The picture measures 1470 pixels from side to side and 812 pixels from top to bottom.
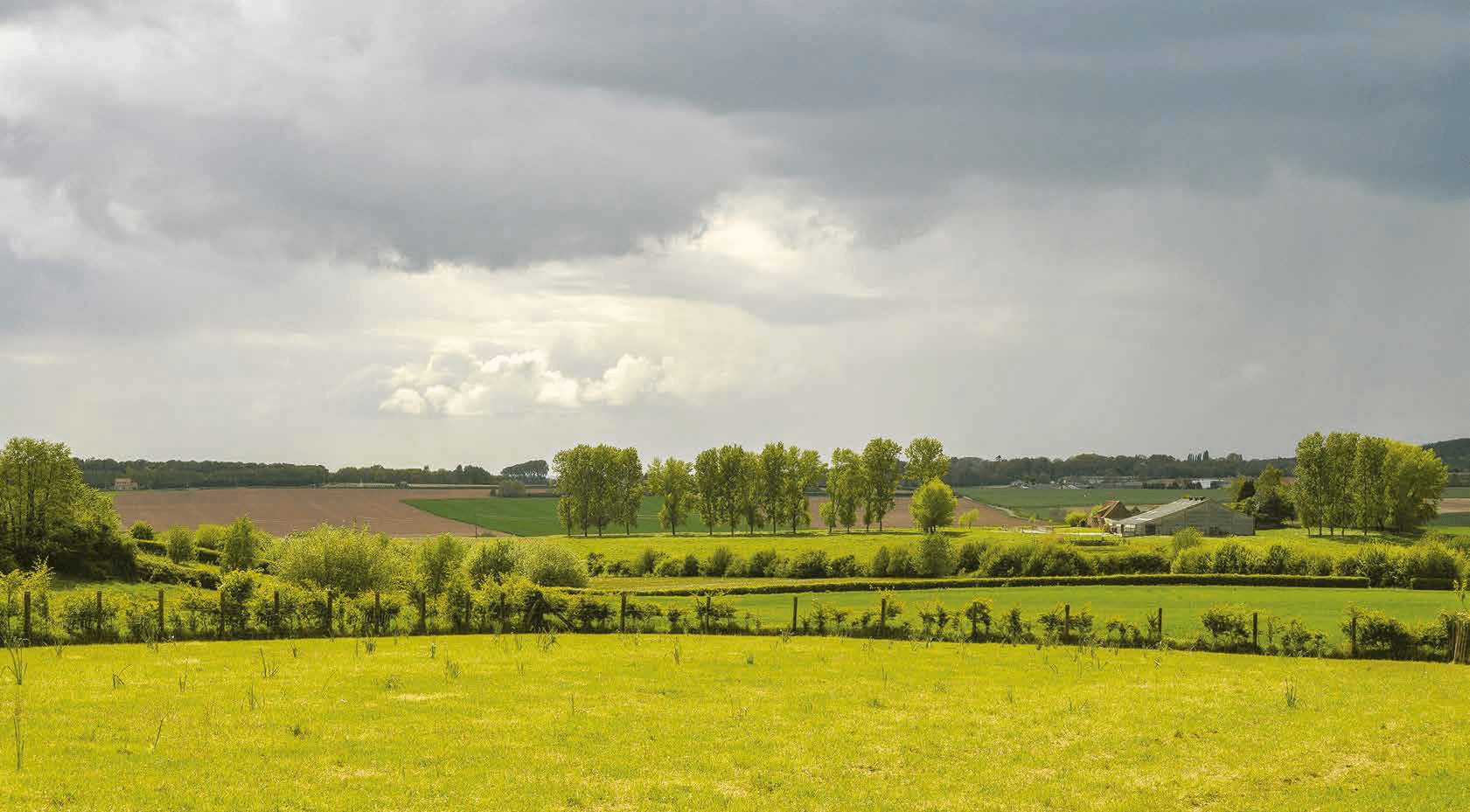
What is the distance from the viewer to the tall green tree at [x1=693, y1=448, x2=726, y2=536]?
146000mm

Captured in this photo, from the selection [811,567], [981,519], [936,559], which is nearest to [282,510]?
[811,567]

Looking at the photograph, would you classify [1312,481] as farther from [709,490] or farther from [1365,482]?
[709,490]

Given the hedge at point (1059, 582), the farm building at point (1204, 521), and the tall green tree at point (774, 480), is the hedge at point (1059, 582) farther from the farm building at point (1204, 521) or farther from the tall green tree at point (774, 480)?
the tall green tree at point (774, 480)

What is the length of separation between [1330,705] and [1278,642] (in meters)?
16.3

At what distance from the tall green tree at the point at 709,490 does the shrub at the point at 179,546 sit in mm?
76398

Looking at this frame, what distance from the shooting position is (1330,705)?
25953 mm

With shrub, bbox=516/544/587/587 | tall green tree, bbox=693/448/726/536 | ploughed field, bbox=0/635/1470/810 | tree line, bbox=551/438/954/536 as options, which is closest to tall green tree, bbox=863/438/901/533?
tree line, bbox=551/438/954/536

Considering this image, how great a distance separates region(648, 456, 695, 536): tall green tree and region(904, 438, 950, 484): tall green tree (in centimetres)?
3344

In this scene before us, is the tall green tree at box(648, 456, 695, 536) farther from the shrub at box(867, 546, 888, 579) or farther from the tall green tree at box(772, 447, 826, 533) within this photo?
the shrub at box(867, 546, 888, 579)

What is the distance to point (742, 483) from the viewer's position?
147m

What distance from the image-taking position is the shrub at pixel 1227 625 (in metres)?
39.7

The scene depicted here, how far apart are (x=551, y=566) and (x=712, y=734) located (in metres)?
46.9

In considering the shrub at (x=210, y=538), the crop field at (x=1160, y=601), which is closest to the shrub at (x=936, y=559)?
the crop field at (x=1160, y=601)

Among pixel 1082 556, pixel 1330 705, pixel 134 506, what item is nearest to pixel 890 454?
pixel 1082 556
